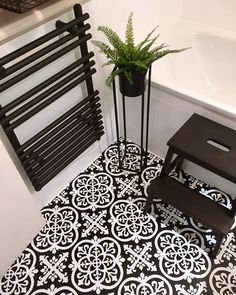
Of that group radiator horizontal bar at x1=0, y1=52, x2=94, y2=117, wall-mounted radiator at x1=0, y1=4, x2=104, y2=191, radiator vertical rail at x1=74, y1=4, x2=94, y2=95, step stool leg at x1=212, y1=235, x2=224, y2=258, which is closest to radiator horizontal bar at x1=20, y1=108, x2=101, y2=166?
wall-mounted radiator at x1=0, y1=4, x2=104, y2=191

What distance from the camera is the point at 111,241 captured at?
1336mm

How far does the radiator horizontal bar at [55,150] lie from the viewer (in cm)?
118

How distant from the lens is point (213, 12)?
1.61 m

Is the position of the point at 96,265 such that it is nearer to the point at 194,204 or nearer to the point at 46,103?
the point at 194,204

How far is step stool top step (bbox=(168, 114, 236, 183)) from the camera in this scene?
3.50 feet

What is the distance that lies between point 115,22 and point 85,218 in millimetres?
988

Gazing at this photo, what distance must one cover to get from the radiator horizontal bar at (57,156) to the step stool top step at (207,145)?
454 millimetres

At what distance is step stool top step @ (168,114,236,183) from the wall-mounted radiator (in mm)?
455

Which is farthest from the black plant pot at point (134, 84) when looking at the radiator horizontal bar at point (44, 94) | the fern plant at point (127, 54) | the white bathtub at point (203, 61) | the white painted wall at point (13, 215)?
the white painted wall at point (13, 215)

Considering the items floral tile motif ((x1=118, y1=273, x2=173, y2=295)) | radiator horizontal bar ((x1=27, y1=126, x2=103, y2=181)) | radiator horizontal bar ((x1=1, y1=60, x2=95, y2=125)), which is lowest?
floral tile motif ((x1=118, y1=273, x2=173, y2=295))

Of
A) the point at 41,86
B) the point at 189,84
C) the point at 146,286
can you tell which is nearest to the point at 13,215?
the point at 41,86

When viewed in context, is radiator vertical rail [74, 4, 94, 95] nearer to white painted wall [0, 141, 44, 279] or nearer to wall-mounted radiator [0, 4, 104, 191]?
wall-mounted radiator [0, 4, 104, 191]

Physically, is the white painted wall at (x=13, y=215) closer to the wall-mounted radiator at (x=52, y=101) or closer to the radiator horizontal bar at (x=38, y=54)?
the wall-mounted radiator at (x=52, y=101)

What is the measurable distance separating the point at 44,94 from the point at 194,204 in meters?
0.81
